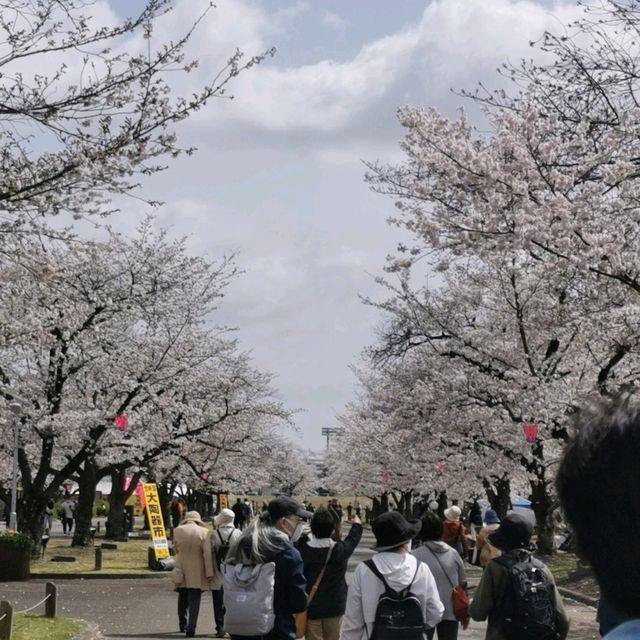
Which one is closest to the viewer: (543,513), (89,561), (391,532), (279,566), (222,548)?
(391,532)

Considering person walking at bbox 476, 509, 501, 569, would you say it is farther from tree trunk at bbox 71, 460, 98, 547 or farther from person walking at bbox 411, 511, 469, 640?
tree trunk at bbox 71, 460, 98, 547

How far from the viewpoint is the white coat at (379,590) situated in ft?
23.7

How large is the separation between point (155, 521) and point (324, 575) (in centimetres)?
1810

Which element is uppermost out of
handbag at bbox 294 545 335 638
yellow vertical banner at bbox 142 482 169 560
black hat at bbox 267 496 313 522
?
yellow vertical banner at bbox 142 482 169 560

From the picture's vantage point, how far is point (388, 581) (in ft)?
23.8

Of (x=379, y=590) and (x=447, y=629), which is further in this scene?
(x=447, y=629)

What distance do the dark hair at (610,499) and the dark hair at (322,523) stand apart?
281 inches

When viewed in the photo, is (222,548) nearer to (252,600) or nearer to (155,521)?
(252,600)

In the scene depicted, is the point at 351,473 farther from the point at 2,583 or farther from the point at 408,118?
the point at 408,118

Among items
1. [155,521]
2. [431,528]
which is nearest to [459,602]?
[431,528]

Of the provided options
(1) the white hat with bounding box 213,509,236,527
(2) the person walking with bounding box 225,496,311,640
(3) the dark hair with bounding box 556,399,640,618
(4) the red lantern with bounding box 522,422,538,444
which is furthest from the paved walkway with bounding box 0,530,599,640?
(3) the dark hair with bounding box 556,399,640,618

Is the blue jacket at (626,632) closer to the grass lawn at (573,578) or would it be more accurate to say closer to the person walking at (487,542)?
the person walking at (487,542)

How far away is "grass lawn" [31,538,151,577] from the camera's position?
26806 mm

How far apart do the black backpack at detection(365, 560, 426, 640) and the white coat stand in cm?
3
